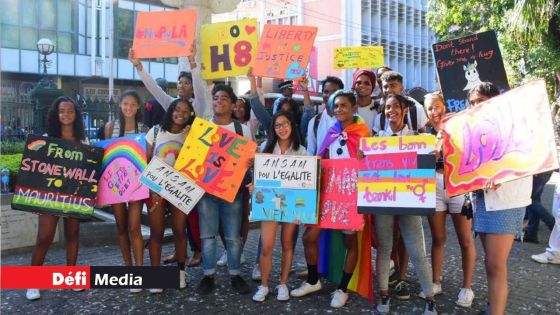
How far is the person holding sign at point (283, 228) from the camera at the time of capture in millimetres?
4578

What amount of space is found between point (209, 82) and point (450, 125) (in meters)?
3.32

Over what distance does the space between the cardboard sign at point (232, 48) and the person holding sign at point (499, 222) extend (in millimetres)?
2998

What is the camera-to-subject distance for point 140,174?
15.1ft

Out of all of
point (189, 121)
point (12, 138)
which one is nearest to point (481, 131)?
point (189, 121)

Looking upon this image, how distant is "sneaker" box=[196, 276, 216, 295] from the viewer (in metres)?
4.76

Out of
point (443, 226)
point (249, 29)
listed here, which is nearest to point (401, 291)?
point (443, 226)

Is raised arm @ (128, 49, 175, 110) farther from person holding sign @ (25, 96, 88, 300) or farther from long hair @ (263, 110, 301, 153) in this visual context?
long hair @ (263, 110, 301, 153)

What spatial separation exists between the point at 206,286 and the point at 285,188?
1.28m

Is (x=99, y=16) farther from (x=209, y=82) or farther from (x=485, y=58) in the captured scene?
(x=485, y=58)

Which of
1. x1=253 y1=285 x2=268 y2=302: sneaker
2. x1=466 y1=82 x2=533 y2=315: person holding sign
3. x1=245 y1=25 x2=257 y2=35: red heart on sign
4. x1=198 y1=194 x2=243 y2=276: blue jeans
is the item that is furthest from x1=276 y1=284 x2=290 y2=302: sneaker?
x1=245 y1=25 x2=257 y2=35: red heart on sign

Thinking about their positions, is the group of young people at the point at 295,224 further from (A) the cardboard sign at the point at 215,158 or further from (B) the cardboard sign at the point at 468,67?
(B) the cardboard sign at the point at 468,67

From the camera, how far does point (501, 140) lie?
3586mm

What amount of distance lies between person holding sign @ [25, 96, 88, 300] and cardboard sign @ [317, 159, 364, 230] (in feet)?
7.87

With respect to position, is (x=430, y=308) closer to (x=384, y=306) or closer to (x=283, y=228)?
(x=384, y=306)
